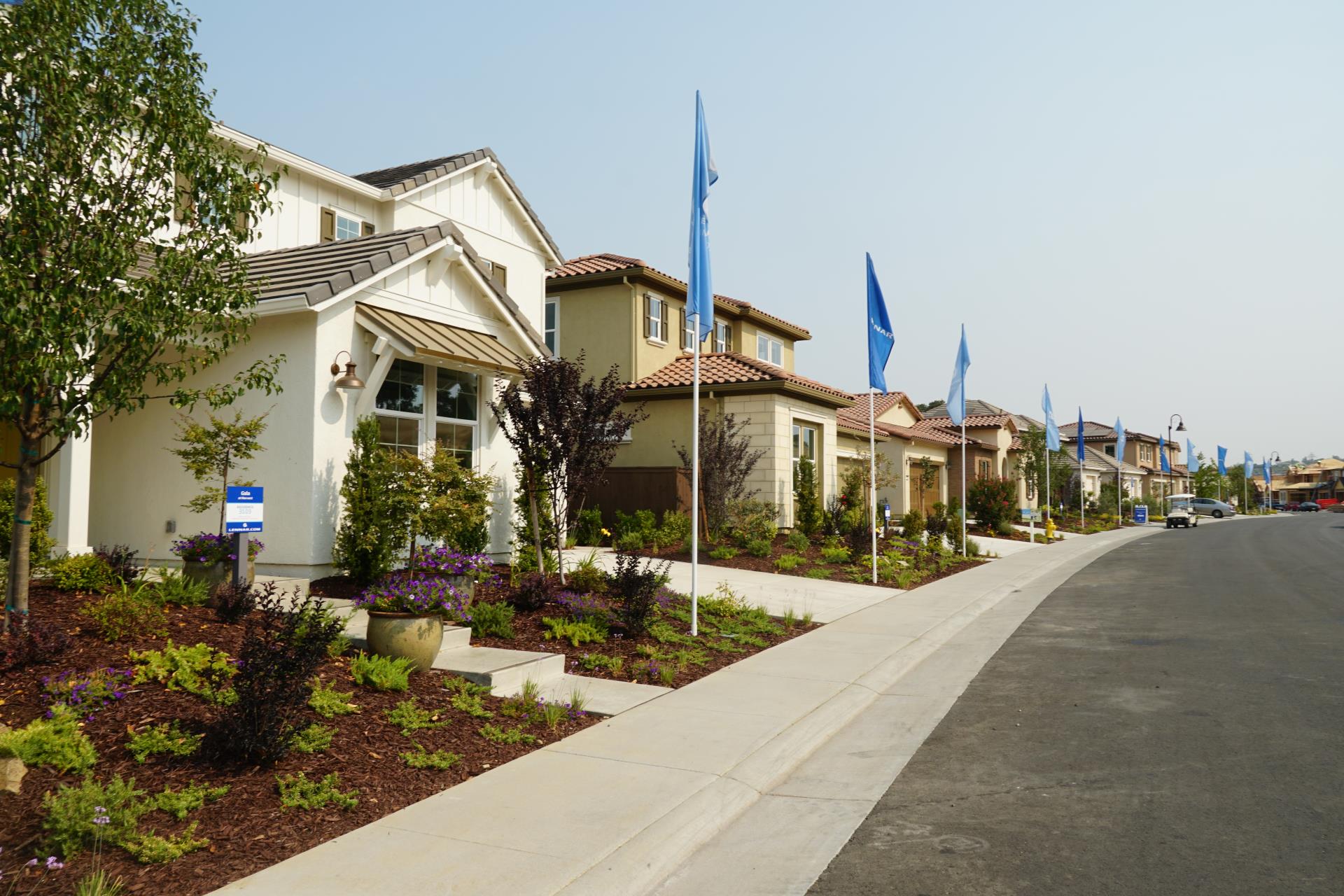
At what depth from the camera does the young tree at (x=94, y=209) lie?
617cm

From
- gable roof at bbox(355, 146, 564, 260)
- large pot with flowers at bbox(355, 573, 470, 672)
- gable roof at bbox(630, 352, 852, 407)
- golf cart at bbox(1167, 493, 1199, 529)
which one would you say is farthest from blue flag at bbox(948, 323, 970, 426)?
golf cart at bbox(1167, 493, 1199, 529)

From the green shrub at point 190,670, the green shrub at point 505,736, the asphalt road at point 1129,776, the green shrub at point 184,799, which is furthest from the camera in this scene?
the green shrub at point 505,736

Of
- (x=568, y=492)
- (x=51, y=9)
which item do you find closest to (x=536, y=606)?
(x=568, y=492)

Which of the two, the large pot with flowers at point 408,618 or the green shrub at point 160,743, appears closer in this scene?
the green shrub at point 160,743

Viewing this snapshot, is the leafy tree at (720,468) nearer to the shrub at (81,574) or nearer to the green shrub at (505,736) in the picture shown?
the shrub at (81,574)

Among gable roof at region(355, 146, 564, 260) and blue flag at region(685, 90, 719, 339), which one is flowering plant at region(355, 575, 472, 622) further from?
gable roof at region(355, 146, 564, 260)

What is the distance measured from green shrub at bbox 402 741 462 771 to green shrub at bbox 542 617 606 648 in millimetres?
3690

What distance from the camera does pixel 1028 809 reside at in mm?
5586

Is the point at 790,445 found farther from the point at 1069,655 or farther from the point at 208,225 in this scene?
the point at 208,225

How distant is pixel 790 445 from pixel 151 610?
18937mm

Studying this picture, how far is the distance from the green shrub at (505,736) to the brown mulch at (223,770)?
50 millimetres

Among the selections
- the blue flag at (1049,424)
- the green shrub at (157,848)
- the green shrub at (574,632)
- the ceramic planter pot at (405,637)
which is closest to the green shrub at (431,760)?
the green shrub at (157,848)

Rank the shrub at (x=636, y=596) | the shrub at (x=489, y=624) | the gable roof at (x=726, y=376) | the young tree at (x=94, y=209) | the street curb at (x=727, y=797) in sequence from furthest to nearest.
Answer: the gable roof at (x=726, y=376)
the shrub at (x=636, y=596)
the shrub at (x=489, y=624)
the young tree at (x=94, y=209)
the street curb at (x=727, y=797)

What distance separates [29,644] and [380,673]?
2.40 m
